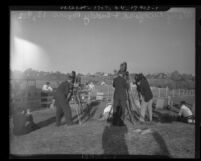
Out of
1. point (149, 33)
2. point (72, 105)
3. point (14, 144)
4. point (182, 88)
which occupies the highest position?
point (149, 33)

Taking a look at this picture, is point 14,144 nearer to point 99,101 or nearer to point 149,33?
point 99,101

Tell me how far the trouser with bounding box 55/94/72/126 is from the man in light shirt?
1561mm

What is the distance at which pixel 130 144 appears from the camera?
3582 mm

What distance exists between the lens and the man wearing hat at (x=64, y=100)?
3.64 m

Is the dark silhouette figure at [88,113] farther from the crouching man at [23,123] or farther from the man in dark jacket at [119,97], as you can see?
the crouching man at [23,123]

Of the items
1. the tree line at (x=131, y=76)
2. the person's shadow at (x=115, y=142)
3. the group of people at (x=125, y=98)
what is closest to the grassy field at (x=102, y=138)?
the person's shadow at (x=115, y=142)

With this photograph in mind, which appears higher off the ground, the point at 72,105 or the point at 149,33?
the point at 149,33

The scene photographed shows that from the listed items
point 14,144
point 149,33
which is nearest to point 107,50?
point 149,33

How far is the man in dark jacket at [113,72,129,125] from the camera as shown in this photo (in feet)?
11.8

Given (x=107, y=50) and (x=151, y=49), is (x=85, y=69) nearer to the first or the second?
(x=107, y=50)

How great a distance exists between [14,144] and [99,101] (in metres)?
1.37

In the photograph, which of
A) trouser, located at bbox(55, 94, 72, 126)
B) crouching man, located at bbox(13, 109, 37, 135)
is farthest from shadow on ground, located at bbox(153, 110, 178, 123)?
crouching man, located at bbox(13, 109, 37, 135)

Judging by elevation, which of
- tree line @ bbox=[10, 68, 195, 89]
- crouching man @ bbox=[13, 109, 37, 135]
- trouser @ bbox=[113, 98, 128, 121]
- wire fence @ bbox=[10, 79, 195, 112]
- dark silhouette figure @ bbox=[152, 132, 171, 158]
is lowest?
dark silhouette figure @ bbox=[152, 132, 171, 158]

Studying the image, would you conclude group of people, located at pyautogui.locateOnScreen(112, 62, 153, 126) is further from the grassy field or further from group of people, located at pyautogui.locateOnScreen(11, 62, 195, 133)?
the grassy field
